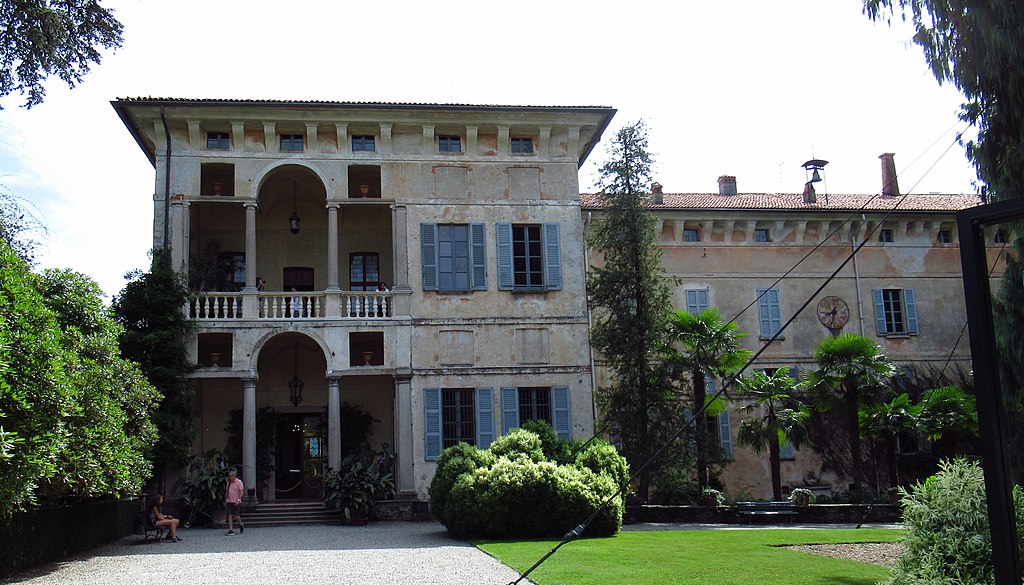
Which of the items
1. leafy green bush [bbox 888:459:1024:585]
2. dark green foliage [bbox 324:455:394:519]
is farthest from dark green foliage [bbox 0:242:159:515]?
leafy green bush [bbox 888:459:1024:585]

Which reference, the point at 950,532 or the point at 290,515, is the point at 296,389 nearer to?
the point at 290,515

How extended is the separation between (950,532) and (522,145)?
63.1 ft

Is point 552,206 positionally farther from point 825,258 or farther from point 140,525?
point 140,525

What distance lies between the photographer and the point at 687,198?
109 ft

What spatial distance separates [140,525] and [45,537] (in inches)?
308

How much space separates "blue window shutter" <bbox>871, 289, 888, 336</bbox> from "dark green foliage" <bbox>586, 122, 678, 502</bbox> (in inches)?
404

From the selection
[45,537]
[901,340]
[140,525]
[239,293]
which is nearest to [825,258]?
[901,340]

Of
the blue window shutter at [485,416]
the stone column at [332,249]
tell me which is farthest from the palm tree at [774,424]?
the stone column at [332,249]

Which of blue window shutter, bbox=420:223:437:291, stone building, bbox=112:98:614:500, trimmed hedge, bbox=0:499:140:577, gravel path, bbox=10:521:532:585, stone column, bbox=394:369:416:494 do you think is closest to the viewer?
gravel path, bbox=10:521:532:585

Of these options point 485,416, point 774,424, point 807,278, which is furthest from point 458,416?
point 807,278

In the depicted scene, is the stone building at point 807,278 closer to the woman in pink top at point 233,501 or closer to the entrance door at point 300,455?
the entrance door at point 300,455

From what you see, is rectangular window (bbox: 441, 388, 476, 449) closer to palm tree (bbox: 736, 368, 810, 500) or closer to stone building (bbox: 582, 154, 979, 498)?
palm tree (bbox: 736, 368, 810, 500)

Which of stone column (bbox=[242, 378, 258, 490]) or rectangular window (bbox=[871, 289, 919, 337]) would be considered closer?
stone column (bbox=[242, 378, 258, 490])

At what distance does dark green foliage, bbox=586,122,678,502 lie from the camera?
949 inches
